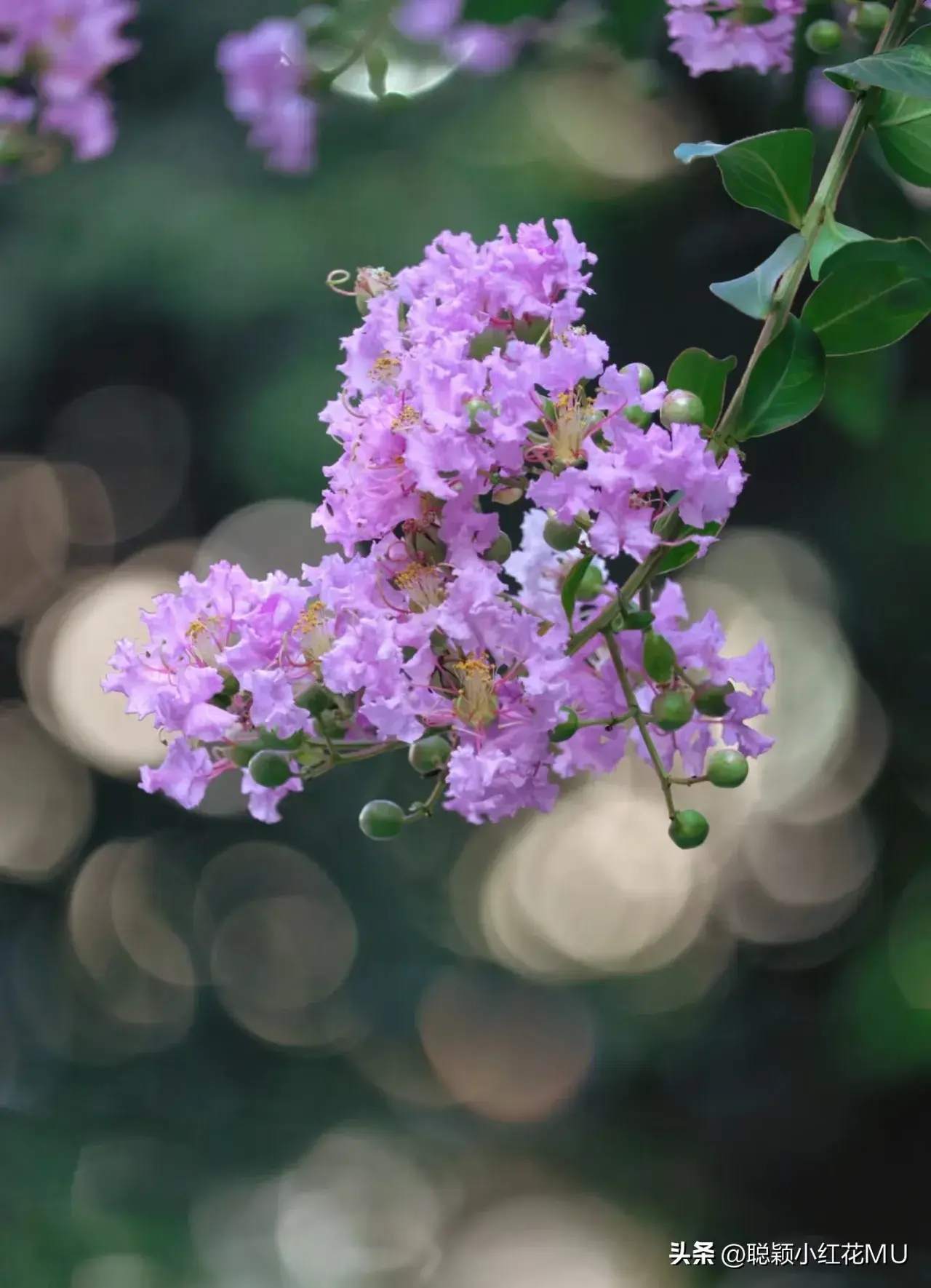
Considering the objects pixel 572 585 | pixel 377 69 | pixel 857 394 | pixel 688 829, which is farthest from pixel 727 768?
pixel 377 69

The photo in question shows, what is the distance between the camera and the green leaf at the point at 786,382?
1.98 ft

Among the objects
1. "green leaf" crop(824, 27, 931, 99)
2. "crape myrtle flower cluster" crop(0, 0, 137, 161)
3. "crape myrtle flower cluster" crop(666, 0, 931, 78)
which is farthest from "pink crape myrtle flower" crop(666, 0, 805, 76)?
"crape myrtle flower cluster" crop(0, 0, 137, 161)

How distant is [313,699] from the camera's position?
25.6 inches

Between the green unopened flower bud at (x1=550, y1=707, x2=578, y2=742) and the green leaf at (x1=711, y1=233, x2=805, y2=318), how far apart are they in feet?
0.63

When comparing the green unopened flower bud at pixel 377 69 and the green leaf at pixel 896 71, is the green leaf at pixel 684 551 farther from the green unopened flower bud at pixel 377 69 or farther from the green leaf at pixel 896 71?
the green unopened flower bud at pixel 377 69

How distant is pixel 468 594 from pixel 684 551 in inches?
4.2

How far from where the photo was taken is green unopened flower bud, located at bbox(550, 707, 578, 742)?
0.63 metres

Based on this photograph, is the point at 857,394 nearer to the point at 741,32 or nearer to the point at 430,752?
the point at 741,32

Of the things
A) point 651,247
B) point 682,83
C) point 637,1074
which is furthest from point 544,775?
point 637,1074

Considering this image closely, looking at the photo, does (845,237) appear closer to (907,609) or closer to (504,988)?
(907,609)

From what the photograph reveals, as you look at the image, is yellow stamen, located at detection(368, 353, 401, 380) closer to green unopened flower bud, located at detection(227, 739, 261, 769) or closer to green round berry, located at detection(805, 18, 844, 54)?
green unopened flower bud, located at detection(227, 739, 261, 769)

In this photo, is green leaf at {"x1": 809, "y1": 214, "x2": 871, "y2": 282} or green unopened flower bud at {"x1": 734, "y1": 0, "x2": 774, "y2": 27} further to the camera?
green unopened flower bud at {"x1": 734, "y1": 0, "x2": 774, "y2": 27}

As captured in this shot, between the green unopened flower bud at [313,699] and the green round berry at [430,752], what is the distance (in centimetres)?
5

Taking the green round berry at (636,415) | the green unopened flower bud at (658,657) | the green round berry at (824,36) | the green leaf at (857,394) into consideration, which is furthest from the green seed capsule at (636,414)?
the green round berry at (824,36)
